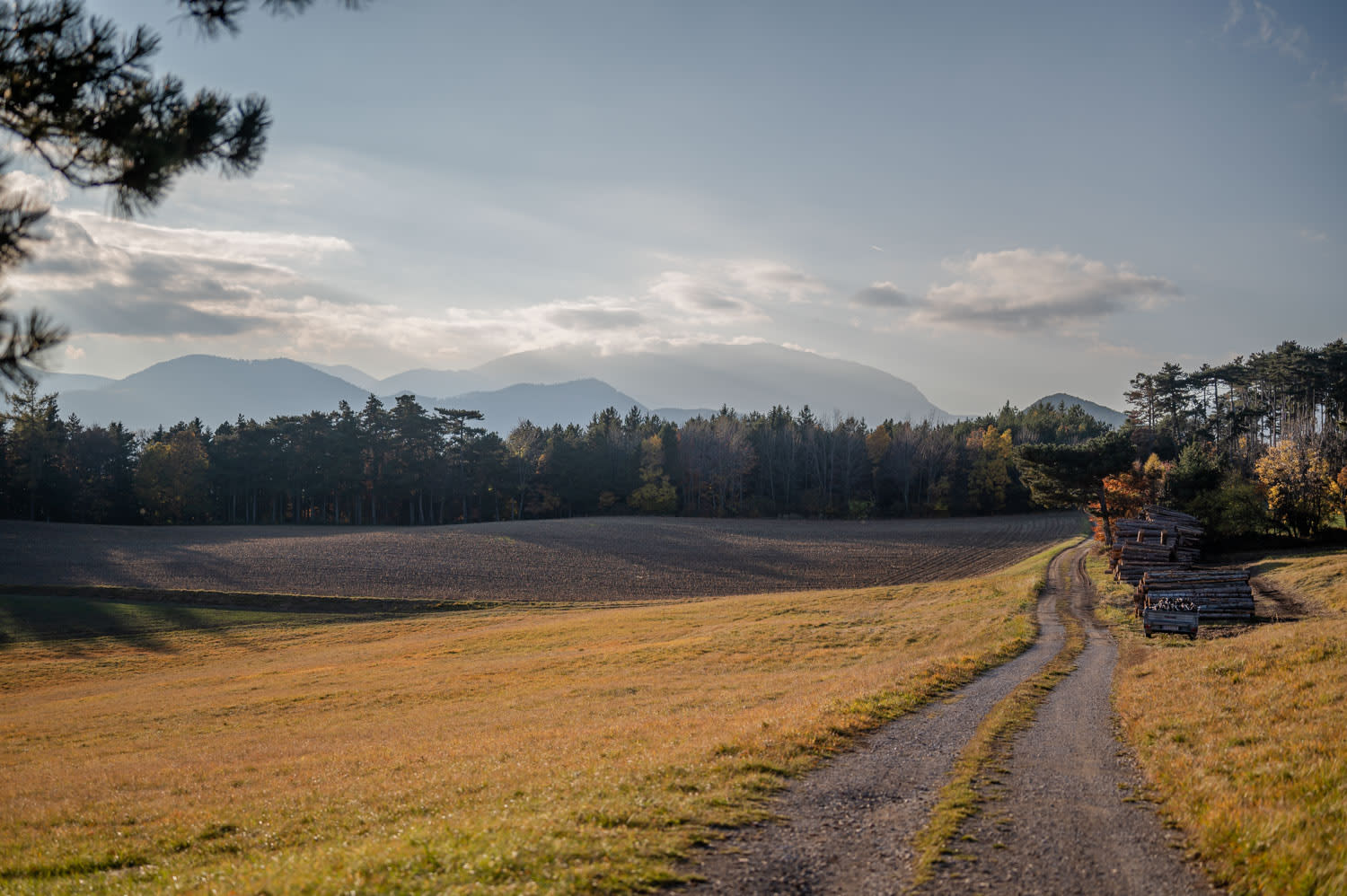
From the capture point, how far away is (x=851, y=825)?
8.79 metres

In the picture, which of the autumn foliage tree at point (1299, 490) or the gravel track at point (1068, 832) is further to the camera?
the autumn foliage tree at point (1299, 490)

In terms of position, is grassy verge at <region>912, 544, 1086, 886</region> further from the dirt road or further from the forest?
the forest

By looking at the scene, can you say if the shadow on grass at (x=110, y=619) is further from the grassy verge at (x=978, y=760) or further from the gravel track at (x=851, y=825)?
the grassy verge at (x=978, y=760)

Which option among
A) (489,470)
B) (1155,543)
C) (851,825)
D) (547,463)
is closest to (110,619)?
(851,825)

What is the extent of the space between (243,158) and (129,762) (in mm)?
17169

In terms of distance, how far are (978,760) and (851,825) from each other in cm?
397

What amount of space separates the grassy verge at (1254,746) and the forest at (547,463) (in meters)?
72.4

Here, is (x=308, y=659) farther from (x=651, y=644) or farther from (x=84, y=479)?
(x=84, y=479)

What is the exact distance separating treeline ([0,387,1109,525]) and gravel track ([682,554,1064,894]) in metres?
107

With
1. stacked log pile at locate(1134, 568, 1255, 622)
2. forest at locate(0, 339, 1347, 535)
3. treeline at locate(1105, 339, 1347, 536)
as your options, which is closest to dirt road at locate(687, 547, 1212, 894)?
stacked log pile at locate(1134, 568, 1255, 622)

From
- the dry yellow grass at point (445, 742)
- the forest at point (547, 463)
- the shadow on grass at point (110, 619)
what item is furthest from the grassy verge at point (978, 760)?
the forest at point (547, 463)

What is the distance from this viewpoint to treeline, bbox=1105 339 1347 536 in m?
44.1

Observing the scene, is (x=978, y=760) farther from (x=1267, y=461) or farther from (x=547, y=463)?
(x=547, y=463)

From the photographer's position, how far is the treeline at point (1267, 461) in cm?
4412
